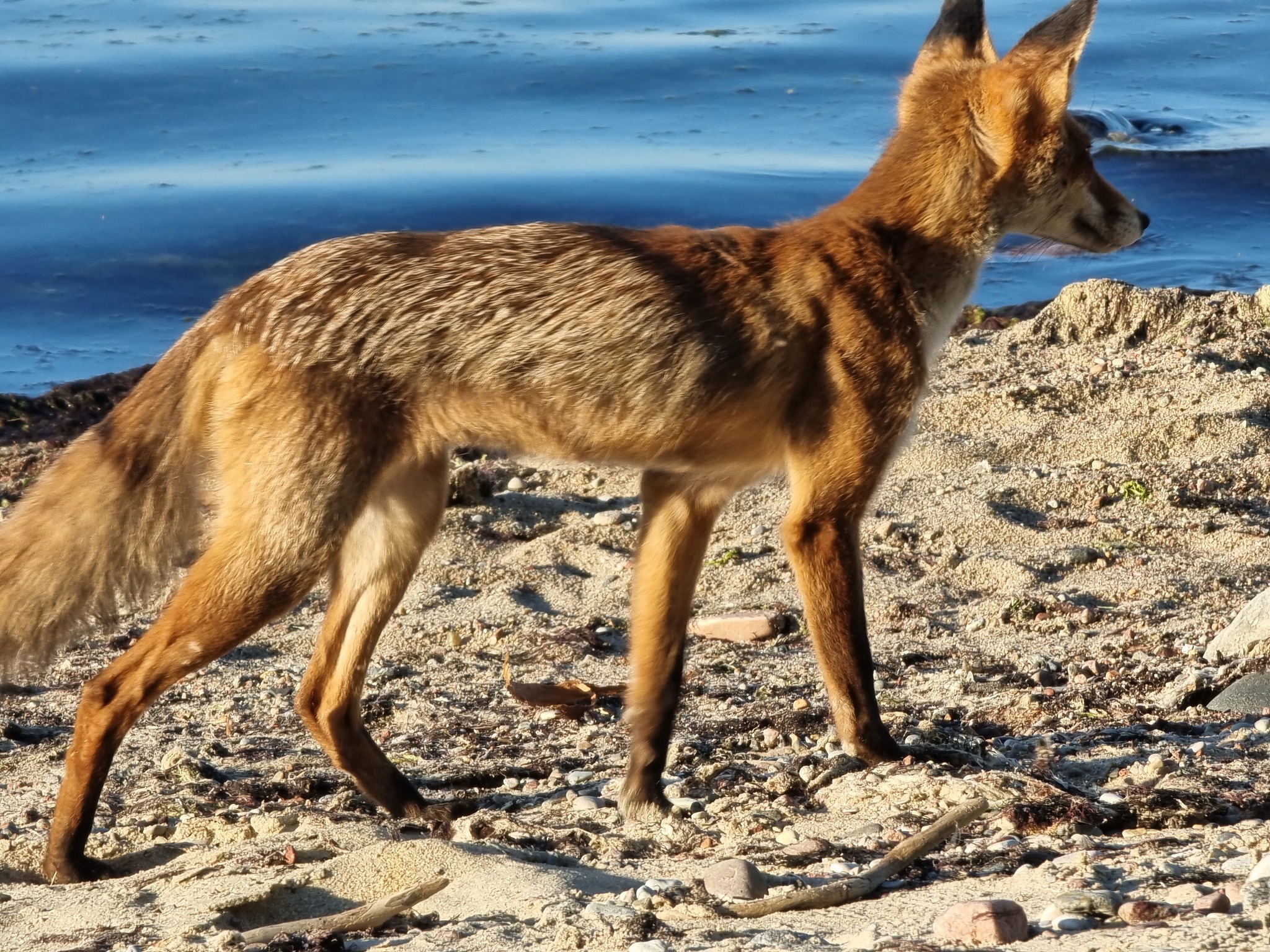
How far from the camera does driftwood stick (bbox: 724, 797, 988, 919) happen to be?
4.17 meters

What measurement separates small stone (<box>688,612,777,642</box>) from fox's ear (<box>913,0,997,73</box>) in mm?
2522

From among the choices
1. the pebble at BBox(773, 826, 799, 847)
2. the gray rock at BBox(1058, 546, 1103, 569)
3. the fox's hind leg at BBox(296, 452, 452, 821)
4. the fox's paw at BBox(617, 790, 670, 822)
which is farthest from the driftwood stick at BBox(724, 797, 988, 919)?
the gray rock at BBox(1058, 546, 1103, 569)

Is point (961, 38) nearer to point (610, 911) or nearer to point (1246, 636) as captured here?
point (1246, 636)

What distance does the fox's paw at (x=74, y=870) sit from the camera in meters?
5.07

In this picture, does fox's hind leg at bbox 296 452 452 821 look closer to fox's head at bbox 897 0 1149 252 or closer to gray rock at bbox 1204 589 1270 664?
fox's head at bbox 897 0 1149 252

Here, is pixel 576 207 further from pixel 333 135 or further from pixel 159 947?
pixel 159 947

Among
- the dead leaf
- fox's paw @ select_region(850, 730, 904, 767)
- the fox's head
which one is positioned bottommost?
the dead leaf

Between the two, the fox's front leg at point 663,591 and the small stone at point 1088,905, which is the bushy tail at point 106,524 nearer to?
the fox's front leg at point 663,591

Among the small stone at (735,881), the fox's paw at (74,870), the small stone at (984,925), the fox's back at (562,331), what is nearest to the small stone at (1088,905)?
the small stone at (984,925)

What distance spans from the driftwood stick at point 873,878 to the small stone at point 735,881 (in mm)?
96

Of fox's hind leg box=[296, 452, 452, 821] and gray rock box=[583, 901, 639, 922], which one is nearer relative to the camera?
gray rock box=[583, 901, 639, 922]

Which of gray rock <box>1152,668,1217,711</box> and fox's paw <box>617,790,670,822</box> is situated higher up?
gray rock <box>1152,668,1217,711</box>

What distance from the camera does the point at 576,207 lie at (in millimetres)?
14789

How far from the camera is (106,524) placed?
220 inches
